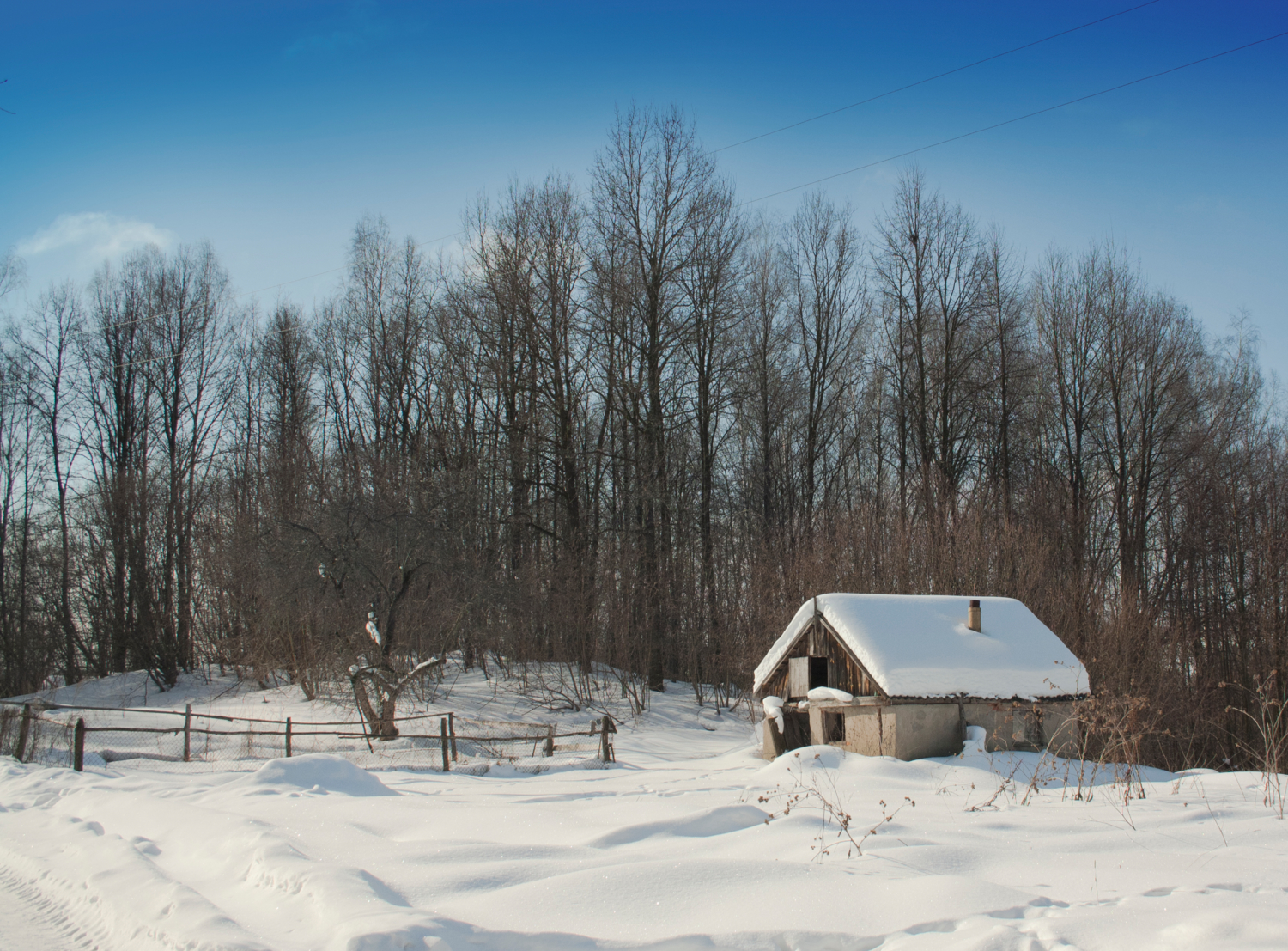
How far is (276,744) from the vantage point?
59.1 ft

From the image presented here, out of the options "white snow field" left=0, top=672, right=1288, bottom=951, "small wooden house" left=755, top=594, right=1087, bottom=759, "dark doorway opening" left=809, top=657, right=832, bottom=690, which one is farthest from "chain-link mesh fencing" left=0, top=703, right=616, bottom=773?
"white snow field" left=0, top=672, right=1288, bottom=951

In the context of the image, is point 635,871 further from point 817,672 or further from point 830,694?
point 817,672

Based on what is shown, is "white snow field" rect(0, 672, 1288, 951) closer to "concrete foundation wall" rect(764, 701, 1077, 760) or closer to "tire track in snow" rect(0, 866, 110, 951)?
"tire track in snow" rect(0, 866, 110, 951)

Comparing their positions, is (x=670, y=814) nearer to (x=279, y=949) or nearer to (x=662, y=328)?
(x=279, y=949)

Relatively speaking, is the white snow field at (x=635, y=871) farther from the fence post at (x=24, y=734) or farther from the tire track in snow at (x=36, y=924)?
the fence post at (x=24, y=734)

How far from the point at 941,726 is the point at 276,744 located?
13.7 meters

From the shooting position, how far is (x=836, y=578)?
2550 cm

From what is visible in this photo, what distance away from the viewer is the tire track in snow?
4.93 meters

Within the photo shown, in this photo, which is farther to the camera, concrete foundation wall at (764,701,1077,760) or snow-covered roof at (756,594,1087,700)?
snow-covered roof at (756,594,1087,700)

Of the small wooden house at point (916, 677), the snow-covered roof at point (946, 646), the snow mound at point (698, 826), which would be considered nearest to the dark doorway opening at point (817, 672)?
the small wooden house at point (916, 677)

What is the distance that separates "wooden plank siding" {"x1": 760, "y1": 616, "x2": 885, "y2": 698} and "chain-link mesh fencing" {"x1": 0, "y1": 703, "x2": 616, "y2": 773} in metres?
3.84

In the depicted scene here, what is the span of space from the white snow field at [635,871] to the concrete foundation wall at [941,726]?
496 cm

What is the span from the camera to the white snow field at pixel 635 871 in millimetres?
4090

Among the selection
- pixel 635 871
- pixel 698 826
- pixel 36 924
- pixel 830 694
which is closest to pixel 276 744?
pixel 830 694
